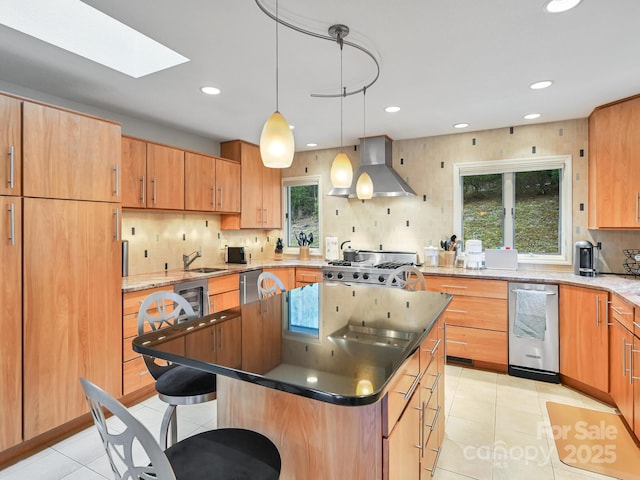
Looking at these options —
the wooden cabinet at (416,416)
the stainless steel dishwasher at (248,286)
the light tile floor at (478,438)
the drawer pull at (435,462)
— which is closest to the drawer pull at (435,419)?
the wooden cabinet at (416,416)

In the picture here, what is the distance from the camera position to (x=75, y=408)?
238cm

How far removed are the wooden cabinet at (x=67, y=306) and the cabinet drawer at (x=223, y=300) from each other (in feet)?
3.30

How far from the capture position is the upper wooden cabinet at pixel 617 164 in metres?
2.88

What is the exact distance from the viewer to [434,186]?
13.8 feet

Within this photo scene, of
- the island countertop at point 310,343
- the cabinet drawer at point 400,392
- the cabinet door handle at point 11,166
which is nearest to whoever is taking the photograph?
the island countertop at point 310,343

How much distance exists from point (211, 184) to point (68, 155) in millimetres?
1718

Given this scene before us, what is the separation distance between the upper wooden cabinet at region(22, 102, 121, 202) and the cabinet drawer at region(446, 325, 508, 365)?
3.28 meters

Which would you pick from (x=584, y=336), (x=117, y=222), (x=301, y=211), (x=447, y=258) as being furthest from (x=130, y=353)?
(x=584, y=336)

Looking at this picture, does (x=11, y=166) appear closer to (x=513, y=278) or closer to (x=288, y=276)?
(x=288, y=276)

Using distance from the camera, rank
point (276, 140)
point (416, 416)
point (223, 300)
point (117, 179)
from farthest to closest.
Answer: point (223, 300), point (117, 179), point (276, 140), point (416, 416)

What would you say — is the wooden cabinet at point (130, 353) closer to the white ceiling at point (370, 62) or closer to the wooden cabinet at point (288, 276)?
the white ceiling at point (370, 62)

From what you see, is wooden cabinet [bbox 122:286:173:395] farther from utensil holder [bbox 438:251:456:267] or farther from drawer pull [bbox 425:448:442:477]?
utensil holder [bbox 438:251:456:267]

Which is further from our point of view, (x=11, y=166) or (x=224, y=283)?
(x=224, y=283)

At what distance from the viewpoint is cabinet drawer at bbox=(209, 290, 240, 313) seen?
11.7 feet
